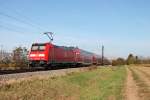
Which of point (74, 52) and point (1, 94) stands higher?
point (74, 52)

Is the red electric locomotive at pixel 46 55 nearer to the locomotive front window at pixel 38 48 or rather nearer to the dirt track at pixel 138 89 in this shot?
the locomotive front window at pixel 38 48

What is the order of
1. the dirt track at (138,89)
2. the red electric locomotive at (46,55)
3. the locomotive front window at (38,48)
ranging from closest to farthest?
the dirt track at (138,89) < the red electric locomotive at (46,55) < the locomotive front window at (38,48)

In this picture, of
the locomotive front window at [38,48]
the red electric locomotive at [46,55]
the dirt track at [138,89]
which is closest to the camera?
the dirt track at [138,89]

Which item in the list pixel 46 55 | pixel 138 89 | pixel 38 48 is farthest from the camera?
pixel 38 48

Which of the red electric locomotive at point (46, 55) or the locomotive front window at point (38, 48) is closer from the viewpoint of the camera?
the red electric locomotive at point (46, 55)

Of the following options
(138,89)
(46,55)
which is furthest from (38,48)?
(138,89)

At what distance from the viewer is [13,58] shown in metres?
58.5

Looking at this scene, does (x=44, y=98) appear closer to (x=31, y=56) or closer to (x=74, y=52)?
(x=31, y=56)

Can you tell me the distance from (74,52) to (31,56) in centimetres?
1930

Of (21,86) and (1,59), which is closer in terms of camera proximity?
(21,86)

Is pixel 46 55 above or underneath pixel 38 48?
underneath

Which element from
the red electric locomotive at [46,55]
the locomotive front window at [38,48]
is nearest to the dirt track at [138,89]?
the red electric locomotive at [46,55]

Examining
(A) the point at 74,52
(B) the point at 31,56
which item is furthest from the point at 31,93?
(A) the point at 74,52

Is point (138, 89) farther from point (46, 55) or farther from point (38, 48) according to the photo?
point (38, 48)
